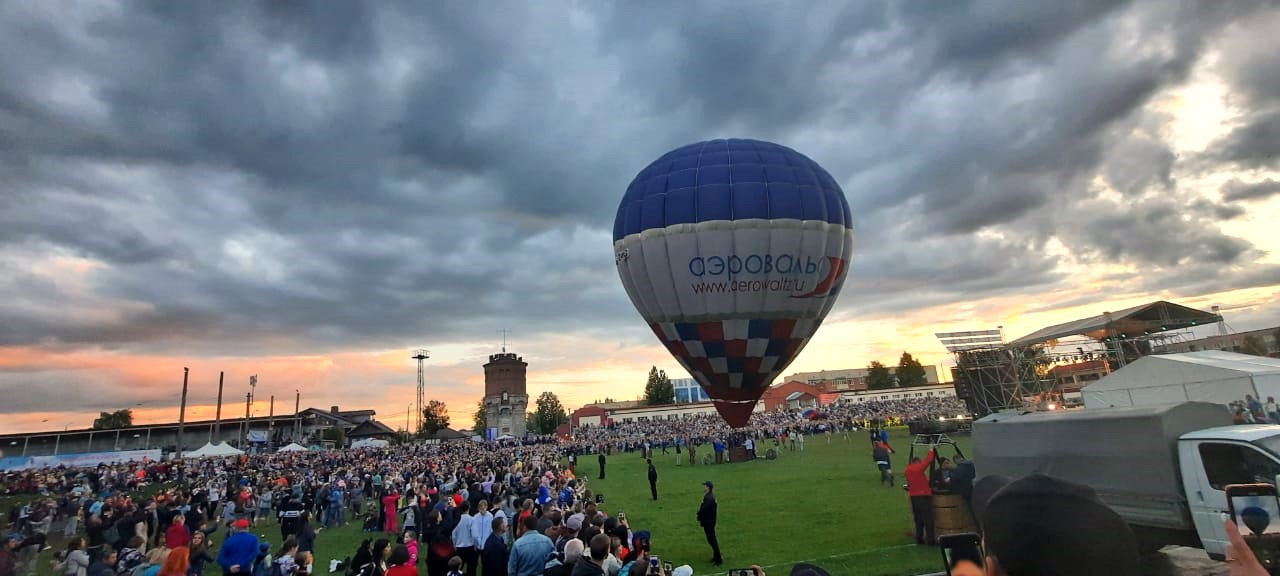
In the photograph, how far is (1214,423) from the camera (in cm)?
809

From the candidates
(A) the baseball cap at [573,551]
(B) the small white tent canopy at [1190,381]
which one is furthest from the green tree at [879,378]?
(A) the baseball cap at [573,551]

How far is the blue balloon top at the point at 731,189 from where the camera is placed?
1655cm

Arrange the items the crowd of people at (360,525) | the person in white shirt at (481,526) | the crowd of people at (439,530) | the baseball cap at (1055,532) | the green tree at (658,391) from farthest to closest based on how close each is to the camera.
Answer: the green tree at (658,391) → the person in white shirt at (481,526) → the crowd of people at (360,525) → the crowd of people at (439,530) → the baseball cap at (1055,532)

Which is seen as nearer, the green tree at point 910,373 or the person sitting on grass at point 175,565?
the person sitting on grass at point 175,565

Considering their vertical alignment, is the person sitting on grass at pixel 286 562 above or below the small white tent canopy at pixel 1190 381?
below

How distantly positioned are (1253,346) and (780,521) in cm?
4266

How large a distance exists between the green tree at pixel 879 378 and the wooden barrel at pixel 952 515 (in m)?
106

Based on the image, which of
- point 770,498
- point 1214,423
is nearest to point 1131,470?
point 1214,423

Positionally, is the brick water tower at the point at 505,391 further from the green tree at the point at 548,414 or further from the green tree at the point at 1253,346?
the green tree at the point at 1253,346

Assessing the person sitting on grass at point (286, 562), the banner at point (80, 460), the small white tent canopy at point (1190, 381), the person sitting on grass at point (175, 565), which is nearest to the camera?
the person sitting on grass at point (175, 565)

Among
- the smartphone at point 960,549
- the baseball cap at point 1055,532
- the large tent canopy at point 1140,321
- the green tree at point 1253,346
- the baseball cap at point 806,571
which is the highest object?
the large tent canopy at point 1140,321

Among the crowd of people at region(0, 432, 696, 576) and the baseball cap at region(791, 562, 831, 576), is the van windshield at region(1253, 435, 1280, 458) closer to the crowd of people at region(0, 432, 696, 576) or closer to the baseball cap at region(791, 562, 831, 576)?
the baseball cap at region(791, 562, 831, 576)

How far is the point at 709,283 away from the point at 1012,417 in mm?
7752

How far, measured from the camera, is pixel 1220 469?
7.29 metres
